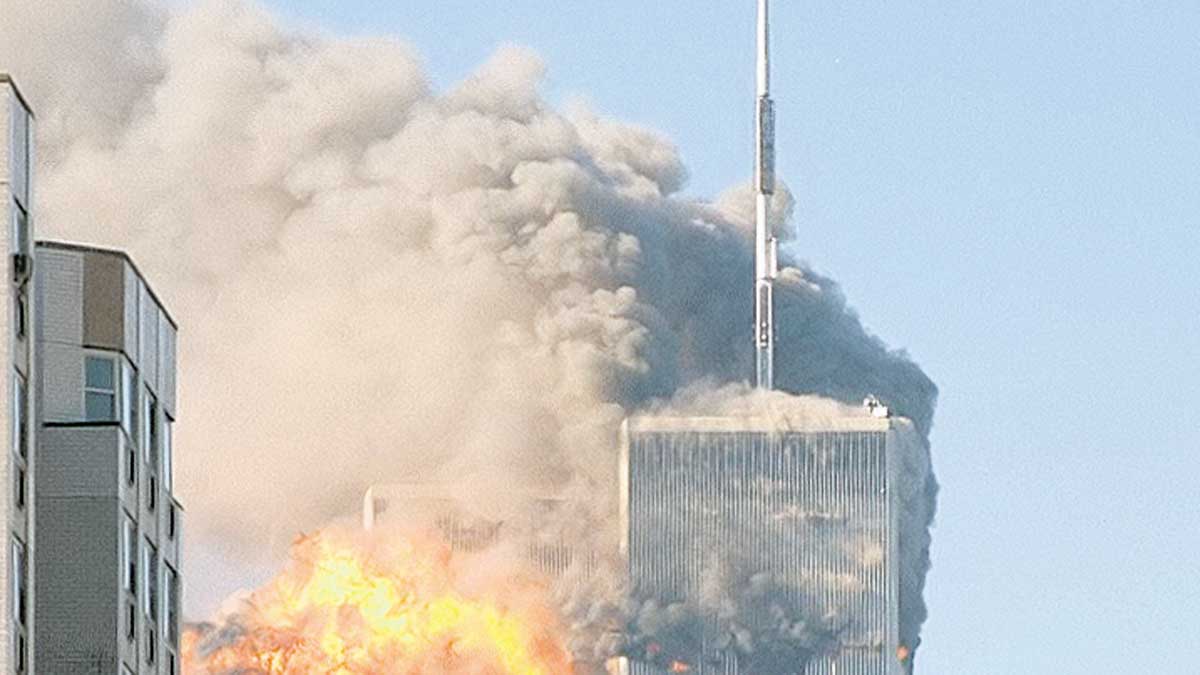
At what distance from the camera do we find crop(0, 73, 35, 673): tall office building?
65375 millimetres

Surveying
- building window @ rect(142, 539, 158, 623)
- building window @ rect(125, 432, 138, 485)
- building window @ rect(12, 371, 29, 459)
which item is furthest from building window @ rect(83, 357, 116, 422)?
building window @ rect(12, 371, 29, 459)

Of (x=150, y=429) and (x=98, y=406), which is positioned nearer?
(x=98, y=406)

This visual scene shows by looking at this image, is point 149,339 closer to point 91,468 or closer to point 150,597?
point 150,597

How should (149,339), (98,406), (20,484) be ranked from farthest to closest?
1. (149,339)
2. (98,406)
3. (20,484)

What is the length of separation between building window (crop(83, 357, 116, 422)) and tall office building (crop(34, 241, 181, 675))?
0.05 feet

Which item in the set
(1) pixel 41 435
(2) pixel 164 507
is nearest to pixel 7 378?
(1) pixel 41 435

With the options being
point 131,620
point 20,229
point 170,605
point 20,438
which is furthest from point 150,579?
point 20,229

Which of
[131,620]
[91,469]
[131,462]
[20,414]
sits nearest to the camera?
[20,414]

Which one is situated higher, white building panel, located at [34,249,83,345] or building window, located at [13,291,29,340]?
white building panel, located at [34,249,83,345]

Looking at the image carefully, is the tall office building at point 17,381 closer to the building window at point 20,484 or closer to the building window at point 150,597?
the building window at point 20,484

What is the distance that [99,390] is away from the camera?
7444 centimetres

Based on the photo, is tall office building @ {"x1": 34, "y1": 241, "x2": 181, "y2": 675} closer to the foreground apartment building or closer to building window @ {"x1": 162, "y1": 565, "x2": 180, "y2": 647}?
the foreground apartment building

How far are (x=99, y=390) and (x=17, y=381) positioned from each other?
7.63 metres

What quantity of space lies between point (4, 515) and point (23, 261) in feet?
12.1
